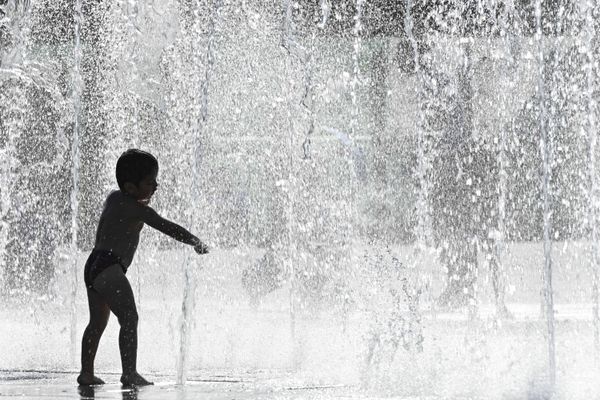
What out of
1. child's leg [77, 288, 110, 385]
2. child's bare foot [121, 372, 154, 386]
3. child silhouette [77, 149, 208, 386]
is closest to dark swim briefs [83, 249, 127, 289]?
child silhouette [77, 149, 208, 386]

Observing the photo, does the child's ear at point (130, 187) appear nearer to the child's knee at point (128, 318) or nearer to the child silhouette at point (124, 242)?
the child silhouette at point (124, 242)

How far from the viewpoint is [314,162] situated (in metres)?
14.0

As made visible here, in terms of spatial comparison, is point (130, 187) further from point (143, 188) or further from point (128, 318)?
point (128, 318)

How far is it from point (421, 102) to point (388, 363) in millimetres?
9213

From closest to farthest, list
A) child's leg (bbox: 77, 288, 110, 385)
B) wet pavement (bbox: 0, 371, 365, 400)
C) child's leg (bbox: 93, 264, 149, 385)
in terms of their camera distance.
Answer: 1. wet pavement (bbox: 0, 371, 365, 400)
2. child's leg (bbox: 93, 264, 149, 385)
3. child's leg (bbox: 77, 288, 110, 385)

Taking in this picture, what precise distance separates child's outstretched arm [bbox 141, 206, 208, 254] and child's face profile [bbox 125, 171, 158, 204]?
0.10 metres

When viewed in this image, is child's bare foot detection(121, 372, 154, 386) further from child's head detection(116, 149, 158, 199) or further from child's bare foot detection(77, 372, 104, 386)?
child's head detection(116, 149, 158, 199)

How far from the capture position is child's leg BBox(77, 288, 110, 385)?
428 cm

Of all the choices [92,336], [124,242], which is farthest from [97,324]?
[124,242]

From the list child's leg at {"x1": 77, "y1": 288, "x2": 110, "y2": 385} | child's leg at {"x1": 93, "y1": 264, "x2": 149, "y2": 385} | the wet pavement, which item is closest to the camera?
the wet pavement

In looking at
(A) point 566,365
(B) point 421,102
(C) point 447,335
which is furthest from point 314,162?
(A) point 566,365

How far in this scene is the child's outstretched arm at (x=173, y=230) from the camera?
3912mm

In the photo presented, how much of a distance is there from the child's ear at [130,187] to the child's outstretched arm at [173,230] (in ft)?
0.36

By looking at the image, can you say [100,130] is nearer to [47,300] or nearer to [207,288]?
[47,300]
